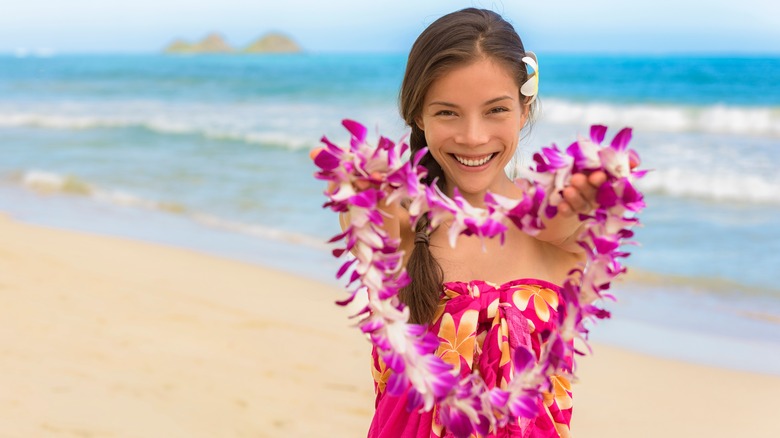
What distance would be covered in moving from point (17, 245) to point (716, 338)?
208 inches

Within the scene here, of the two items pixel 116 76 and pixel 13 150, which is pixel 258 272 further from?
pixel 116 76

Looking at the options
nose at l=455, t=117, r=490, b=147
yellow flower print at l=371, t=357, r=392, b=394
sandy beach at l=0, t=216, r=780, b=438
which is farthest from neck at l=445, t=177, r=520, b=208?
sandy beach at l=0, t=216, r=780, b=438

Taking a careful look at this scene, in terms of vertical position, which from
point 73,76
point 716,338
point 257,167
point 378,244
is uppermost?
point 378,244

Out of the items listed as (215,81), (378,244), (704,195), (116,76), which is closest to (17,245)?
(378,244)

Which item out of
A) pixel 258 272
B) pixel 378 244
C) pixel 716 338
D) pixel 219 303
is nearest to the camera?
pixel 378 244

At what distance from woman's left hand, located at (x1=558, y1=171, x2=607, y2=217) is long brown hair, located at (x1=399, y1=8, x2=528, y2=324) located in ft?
2.20

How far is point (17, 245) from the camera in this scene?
24.0ft

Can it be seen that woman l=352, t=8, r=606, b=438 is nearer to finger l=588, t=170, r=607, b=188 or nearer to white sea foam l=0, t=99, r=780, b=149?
finger l=588, t=170, r=607, b=188

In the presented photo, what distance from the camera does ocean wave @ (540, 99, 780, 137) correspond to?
15.0m

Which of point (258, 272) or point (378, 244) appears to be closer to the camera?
point (378, 244)

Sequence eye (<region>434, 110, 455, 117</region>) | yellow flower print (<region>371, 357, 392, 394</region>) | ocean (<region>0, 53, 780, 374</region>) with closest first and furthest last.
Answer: eye (<region>434, 110, 455, 117</region>) < yellow flower print (<region>371, 357, 392, 394</region>) < ocean (<region>0, 53, 780, 374</region>)

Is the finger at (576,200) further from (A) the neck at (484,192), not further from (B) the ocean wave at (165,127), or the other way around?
(B) the ocean wave at (165,127)

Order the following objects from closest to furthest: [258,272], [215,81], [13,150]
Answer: [258,272] → [13,150] → [215,81]

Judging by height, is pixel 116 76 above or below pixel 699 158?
below
